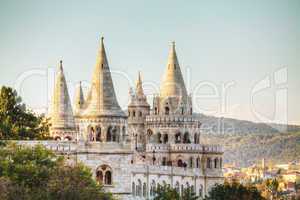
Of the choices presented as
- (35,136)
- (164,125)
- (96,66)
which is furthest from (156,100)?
(96,66)

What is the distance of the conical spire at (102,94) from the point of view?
78250 millimetres

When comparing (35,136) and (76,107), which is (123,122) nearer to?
(35,136)

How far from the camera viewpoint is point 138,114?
108250 millimetres

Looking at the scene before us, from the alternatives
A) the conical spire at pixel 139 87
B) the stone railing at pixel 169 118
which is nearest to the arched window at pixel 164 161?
the stone railing at pixel 169 118

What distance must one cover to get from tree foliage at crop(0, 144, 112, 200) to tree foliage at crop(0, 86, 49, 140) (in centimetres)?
1265

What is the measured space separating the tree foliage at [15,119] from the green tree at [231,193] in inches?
643

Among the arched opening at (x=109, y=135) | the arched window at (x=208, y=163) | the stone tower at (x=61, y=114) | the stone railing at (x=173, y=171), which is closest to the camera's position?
the arched opening at (x=109, y=135)

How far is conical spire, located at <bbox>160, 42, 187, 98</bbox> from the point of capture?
105188 mm

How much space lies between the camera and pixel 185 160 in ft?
342

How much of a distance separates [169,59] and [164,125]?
236 inches

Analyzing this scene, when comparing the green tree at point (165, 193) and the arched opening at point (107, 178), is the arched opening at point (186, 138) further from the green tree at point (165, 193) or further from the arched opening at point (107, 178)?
the arched opening at point (107, 178)

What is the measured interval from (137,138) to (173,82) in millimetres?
5903

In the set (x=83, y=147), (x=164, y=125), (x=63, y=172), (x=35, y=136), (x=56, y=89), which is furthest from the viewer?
(x=164, y=125)

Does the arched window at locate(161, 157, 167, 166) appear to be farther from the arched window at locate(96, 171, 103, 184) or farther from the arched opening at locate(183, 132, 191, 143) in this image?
the arched window at locate(96, 171, 103, 184)
